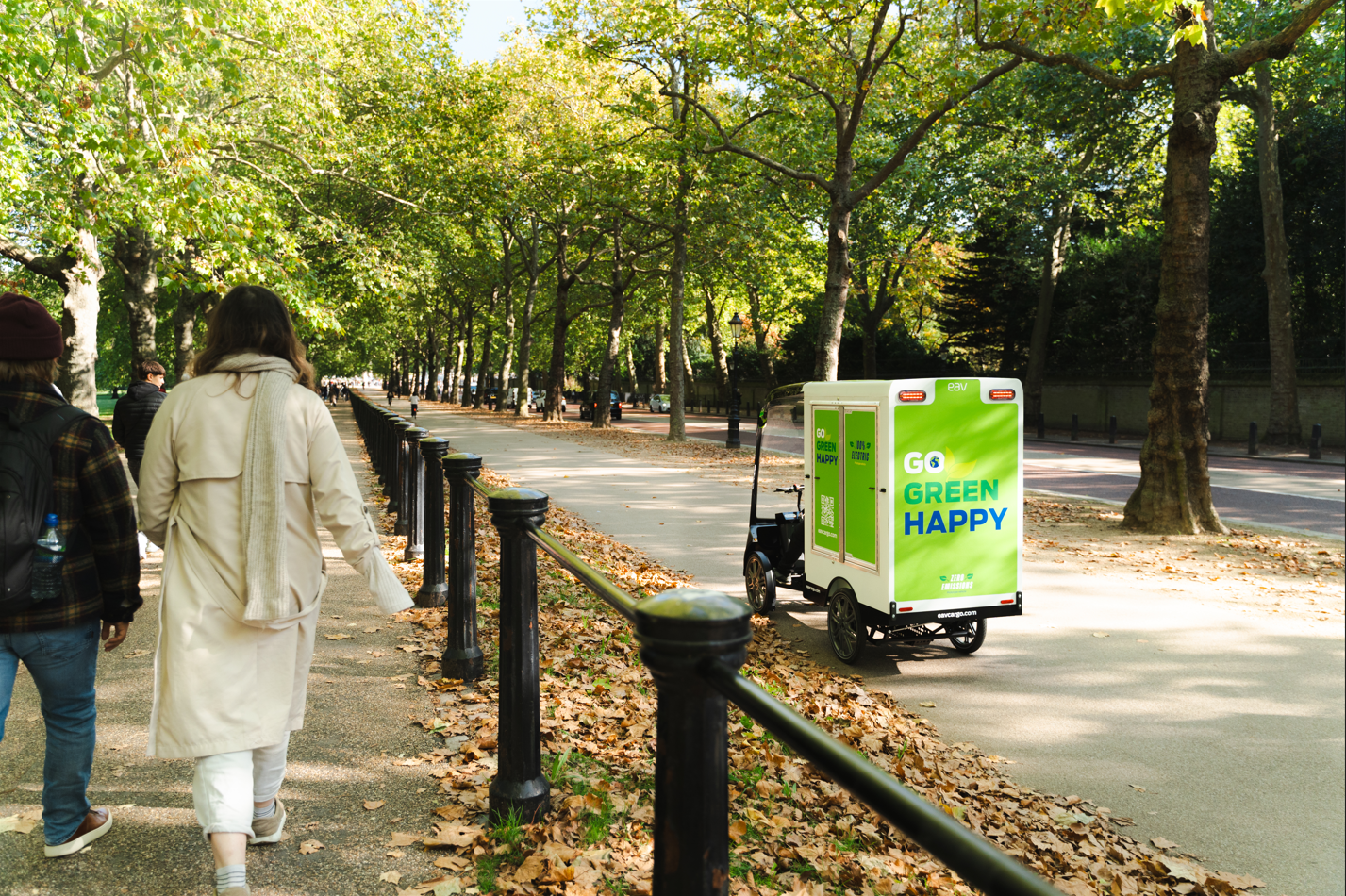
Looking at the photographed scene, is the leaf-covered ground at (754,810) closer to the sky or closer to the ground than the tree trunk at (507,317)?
closer to the ground

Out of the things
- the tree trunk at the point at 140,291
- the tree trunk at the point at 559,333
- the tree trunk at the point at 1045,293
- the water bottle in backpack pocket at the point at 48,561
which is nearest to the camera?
the water bottle in backpack pocket at the point at 48,561

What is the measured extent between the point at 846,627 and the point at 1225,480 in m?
13.9

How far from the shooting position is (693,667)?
180 centimetres

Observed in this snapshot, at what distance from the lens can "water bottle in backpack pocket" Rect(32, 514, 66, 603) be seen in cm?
293

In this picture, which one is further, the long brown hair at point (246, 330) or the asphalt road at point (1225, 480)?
the asphalt road at point (1225, 480)

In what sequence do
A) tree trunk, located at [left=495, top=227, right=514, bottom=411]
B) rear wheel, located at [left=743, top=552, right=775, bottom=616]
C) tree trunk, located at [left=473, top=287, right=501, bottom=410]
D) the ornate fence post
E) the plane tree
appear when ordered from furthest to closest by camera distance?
1. tree trunk, located at [left=473, top=287, right=501, bottom=410]
2. tree trunk, located at [left=495, top=227, right=514, bottom=411]
3. the ornate fence post
4. the plane tree
5. rear wheel, located at [left=743, top=552, right=775, bottom=616]

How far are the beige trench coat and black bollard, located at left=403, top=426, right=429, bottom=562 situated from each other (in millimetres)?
5967

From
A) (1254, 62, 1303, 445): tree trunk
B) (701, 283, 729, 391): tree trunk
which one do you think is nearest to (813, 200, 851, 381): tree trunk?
(1254, 62, 1303, 445): tree trunk

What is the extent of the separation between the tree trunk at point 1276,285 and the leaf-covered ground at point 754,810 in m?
22.1

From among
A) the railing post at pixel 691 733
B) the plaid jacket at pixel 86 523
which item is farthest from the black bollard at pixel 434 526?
the railing post at pixel 691 733

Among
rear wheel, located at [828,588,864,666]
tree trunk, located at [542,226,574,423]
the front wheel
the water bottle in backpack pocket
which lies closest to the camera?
the water bottle in backpack pocket

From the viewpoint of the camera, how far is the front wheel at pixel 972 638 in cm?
657

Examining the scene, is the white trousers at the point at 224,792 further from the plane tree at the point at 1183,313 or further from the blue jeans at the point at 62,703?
the plane tree at the point at 1183,313

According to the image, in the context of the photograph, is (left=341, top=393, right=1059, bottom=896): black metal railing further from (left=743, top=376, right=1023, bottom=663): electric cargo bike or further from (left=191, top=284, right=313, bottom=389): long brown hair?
(left=743, top=376, right=1023, bottom=663): electric cargo bike
